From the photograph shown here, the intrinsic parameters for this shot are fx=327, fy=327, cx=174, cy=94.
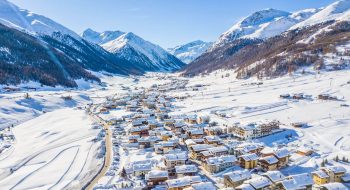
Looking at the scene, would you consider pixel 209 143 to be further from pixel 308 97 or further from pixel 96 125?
pixel 308 97

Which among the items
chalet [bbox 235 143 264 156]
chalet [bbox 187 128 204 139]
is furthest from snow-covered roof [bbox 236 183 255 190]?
chalet [bbox 187 128 204 139]

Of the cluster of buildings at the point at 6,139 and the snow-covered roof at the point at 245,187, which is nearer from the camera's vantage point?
the snow-covered roof at the point at 245,187

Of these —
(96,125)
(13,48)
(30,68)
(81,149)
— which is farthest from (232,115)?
(13,48)

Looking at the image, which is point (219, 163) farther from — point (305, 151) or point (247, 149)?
point (305, 151)

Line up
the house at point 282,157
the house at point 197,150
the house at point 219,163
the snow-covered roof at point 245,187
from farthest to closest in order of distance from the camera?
the house at point 197,150
the house at point 282,157
the house at point 219,163
the snow-covered roof at point 245,187

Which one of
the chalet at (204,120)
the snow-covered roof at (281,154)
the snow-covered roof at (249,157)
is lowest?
the snow-covered roof at (249,157)

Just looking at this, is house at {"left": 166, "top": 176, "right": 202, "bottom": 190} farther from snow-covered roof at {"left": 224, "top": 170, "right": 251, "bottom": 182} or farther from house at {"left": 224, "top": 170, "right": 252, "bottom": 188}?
snow-covered roof at {"left": 224, "top": 170, "right": 251, "bottom": 182}

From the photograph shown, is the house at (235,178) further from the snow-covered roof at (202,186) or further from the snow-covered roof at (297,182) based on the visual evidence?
the snow-covered roof at (297,182)

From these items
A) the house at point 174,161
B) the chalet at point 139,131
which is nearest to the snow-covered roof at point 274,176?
Result: the house at point 174,161
